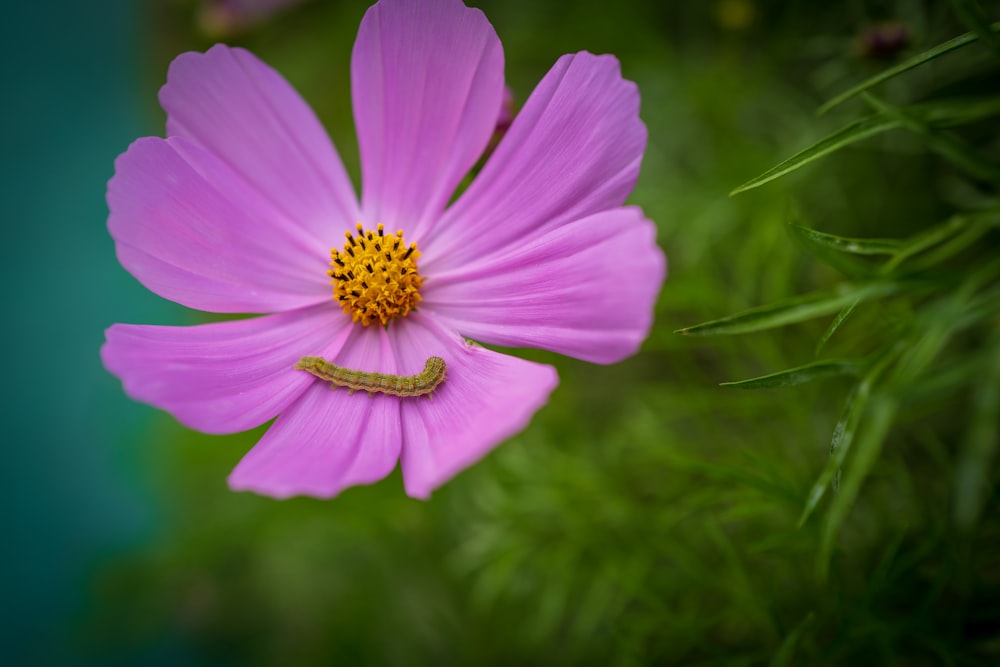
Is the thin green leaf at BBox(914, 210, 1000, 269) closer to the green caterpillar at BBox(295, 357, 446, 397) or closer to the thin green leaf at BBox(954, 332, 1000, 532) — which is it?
the thin green leaf at BBox(954, 332, 1000, 532)

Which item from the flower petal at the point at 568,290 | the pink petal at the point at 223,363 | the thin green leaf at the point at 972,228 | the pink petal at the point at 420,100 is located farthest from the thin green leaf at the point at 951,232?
the pink petal at the point at 223,363

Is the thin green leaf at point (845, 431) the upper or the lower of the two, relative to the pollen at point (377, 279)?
lower

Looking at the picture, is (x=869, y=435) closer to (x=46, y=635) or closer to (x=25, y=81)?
(x=46, y=635)

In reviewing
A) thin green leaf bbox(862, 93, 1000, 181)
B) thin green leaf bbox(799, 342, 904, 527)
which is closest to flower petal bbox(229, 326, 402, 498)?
thin green leaf bbox(799, 342, 904, 527)

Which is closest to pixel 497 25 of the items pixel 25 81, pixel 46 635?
pixel 25 81

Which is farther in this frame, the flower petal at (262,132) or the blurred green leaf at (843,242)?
the flower petal at (262,132)

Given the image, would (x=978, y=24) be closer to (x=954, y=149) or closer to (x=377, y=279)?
(x=954, y=149)

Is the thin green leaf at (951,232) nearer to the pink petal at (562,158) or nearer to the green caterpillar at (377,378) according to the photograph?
Result: the pink petal at (562,158)

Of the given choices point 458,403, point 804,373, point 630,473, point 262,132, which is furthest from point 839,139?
point 630,473
